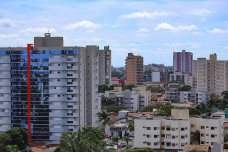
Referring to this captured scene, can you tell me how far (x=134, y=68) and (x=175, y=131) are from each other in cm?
9430

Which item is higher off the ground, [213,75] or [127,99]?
[213,75]

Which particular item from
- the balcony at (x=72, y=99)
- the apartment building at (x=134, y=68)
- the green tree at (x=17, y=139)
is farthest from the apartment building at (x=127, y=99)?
the apartment building at (x=134, y=68)

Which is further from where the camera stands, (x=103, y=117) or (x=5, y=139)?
(x=103, y=117)

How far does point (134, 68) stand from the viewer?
141 meters

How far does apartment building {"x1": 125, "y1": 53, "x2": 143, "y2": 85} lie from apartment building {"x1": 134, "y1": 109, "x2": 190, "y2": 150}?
92034mm

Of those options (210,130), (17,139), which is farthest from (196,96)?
(17,139)

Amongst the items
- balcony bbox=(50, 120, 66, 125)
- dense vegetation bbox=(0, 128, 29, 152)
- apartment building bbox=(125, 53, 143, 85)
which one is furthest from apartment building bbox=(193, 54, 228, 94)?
dense vegetation bbox=(0, 128, 29, 152)

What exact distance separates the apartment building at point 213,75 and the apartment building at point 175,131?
57.9 meters

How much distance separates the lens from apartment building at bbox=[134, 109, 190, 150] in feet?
153

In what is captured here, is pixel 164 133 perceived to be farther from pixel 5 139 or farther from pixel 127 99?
pixel 127 99

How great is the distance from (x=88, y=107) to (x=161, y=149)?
48.0 ft

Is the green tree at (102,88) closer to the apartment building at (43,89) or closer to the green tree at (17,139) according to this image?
the apartment building at (43,89)

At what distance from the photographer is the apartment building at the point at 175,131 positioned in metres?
46.6

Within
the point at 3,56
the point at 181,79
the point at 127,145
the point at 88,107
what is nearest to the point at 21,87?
the point at 3,56
